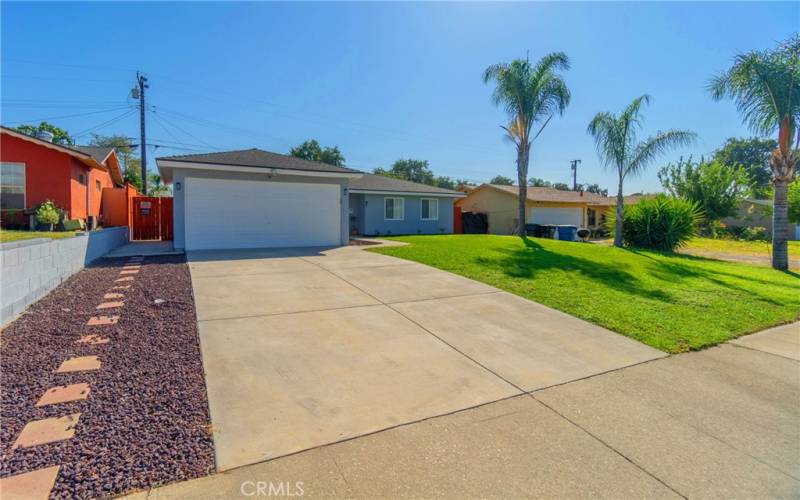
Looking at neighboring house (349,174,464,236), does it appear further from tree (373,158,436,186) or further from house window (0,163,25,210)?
tree (373,158,436,186)

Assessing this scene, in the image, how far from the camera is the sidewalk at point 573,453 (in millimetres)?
2051

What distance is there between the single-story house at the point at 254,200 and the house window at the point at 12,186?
4332 millimetres

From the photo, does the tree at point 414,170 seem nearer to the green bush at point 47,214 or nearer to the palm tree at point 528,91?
the palm tree at point 528,91

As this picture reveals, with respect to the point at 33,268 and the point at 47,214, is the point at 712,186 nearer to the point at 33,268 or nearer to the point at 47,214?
the point at 33,268

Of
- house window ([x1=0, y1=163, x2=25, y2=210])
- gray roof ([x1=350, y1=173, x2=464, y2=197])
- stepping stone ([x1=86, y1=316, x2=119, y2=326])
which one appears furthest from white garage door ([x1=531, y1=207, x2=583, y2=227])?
house window ([x1=0, y1=163, x2=25, y2=210])

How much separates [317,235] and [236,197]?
2.96 m

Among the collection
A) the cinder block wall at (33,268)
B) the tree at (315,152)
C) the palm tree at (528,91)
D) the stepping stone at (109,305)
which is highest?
the tree at (315,152)

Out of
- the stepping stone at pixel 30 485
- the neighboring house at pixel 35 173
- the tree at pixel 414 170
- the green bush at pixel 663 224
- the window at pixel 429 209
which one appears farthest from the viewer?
the tree at pixel 414 170

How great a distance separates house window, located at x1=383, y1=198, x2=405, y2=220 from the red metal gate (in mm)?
9957

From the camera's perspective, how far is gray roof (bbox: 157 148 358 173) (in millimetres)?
11664

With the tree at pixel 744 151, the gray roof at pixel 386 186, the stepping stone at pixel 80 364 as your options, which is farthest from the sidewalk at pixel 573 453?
the tree at pixel 744 151

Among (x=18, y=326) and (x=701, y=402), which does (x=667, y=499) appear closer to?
(x=701, y=402)

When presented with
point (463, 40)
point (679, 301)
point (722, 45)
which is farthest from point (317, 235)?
point (722, 45)

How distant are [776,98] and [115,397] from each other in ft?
54.9
